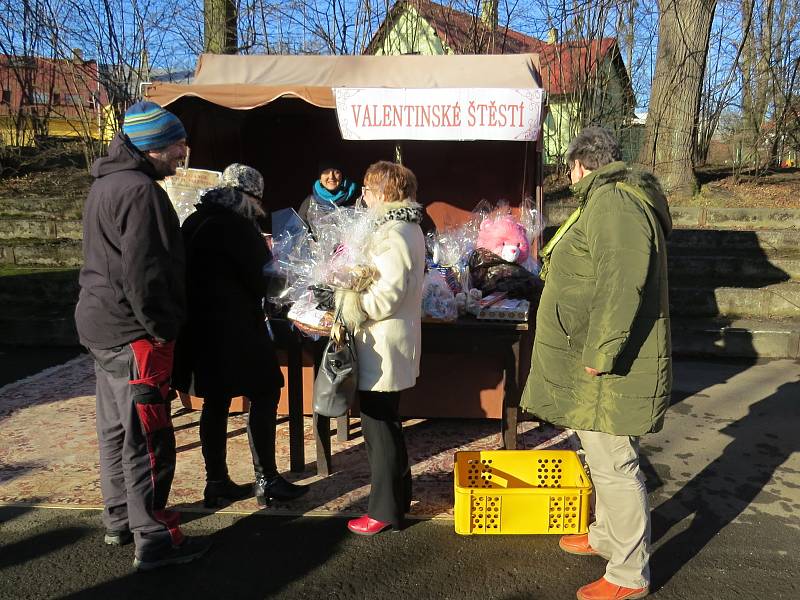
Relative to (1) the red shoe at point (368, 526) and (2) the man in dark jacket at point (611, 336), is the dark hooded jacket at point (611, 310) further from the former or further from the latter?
(1) the red shoe at point (368, 526)

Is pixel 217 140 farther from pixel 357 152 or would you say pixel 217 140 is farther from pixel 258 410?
pixel 258 410

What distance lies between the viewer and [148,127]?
2648 millimetres

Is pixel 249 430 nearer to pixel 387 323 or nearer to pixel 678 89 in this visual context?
pixel 387 323

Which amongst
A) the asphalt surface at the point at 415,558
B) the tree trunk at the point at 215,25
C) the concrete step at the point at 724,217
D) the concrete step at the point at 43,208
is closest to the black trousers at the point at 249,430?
the asphalt surface at the point at 415,558

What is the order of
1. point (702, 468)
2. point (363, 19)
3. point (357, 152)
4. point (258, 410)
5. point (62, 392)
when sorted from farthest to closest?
point (363, 19) < point (357, 152) < point (62, 392) < point (702, 468) < point (258, 410)

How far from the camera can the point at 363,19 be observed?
9.88m

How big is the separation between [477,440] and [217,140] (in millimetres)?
3192

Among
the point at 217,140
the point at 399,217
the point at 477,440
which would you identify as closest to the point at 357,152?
the point at 217,140

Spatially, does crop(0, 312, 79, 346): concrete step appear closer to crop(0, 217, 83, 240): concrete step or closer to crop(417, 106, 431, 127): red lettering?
crop(0, 217, 83, 240): concrete step

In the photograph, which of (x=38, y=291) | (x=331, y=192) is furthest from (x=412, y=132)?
(x=38, y=291)

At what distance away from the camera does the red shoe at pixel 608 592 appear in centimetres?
262

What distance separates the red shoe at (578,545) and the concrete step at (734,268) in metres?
5.30

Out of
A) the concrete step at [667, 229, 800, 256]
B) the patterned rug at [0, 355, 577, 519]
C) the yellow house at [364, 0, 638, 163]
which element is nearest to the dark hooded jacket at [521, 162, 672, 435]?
the patterned rug at [0, 355, 577, 519]

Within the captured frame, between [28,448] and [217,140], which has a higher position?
[217,140]
